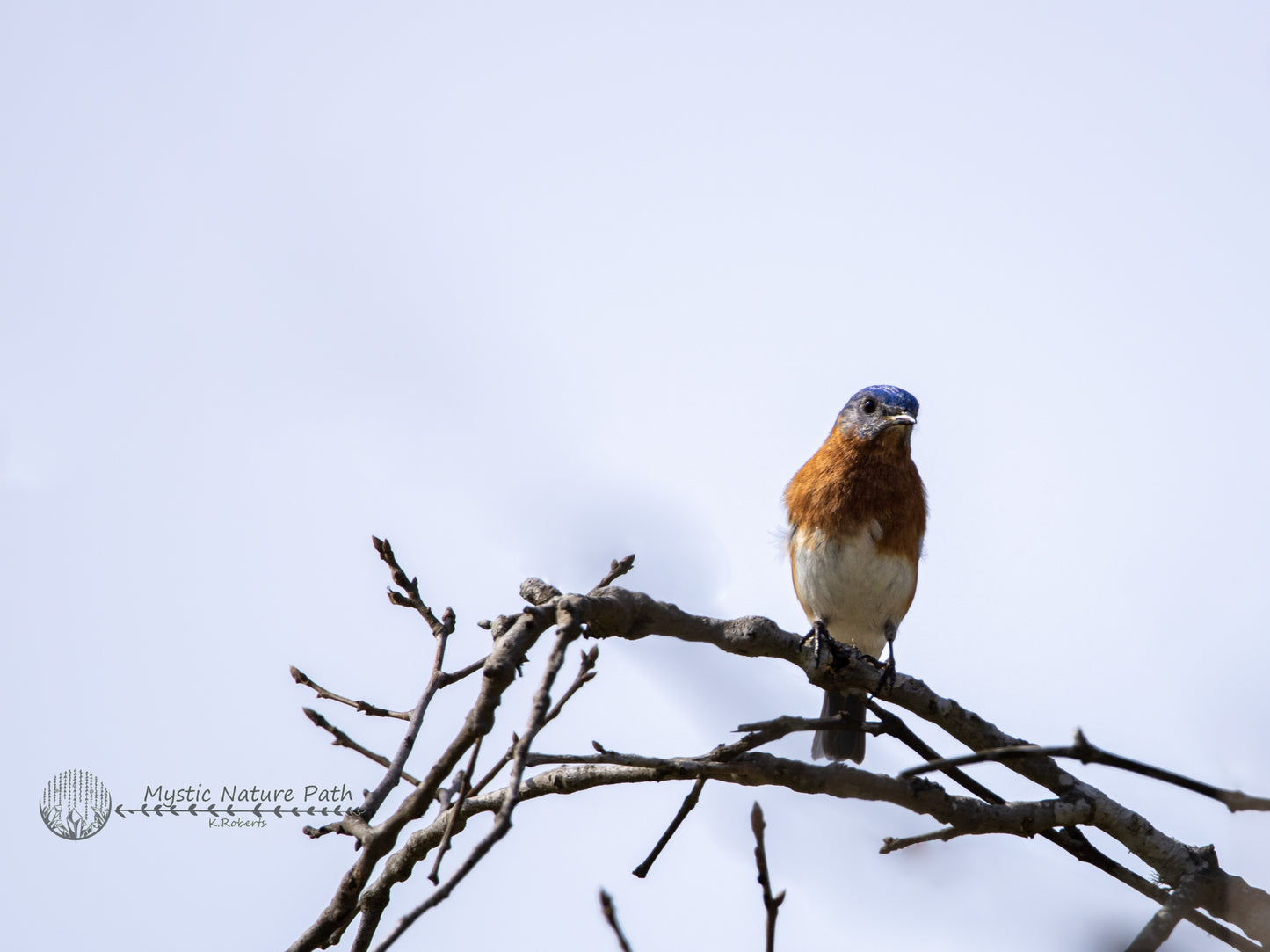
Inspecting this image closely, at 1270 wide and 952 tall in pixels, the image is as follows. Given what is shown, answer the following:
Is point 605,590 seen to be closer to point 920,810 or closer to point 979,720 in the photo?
point 920,810

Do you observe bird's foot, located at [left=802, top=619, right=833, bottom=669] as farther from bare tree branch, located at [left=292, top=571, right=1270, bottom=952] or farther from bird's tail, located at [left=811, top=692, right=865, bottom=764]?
bird's tail, located at [left=811, top=692, right=865, bottom=764]

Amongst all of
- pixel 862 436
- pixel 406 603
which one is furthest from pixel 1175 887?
pixel 862 436

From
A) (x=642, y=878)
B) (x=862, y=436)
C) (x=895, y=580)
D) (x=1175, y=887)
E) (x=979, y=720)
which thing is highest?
(x=862, y=436)

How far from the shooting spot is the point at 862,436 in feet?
27.4

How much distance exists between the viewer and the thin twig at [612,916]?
232 cm

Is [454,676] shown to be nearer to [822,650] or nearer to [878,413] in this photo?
[822,650]

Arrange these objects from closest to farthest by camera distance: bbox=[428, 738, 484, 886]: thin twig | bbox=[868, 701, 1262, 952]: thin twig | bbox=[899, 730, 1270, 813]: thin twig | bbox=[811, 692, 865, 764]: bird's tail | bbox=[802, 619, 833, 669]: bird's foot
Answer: bbox=[899, 730, 1270, 813]: thin twig < bbox=[428, 738, 484, 886]: thin twig < bbox=[868, 701, 1262, 952]: thin twig < bbox=[802, 619, 833, 669]: bird's foot < bbox=[811, 692, 865, 764]: bird's tail

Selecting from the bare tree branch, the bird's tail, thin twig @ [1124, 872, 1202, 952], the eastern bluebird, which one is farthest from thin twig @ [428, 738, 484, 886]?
the bird's tail

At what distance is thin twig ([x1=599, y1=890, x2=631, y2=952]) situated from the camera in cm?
232

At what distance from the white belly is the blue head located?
88cm

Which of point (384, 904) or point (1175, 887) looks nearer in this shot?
point (384, 904)

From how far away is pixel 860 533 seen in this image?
785 cm

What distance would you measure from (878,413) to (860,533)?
1.09m

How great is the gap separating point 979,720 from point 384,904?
2.32 meters
